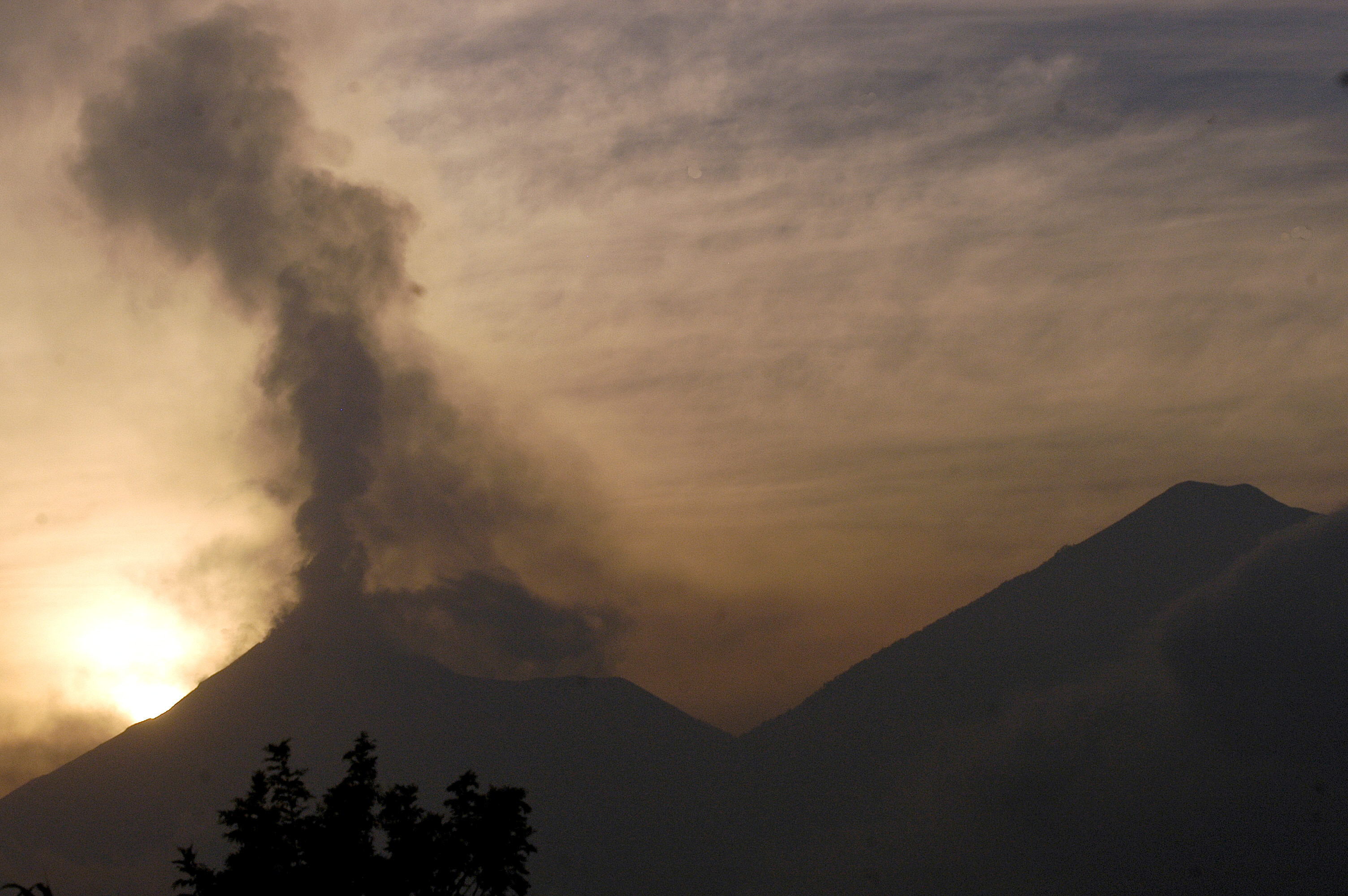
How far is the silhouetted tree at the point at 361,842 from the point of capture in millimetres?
44906

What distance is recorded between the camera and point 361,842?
162 ft

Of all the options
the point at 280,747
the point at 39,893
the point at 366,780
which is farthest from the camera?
the point at 366,780

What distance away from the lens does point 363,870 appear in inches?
1861

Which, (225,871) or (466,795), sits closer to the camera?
(225,871)

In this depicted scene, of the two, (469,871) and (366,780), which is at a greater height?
(366,780)

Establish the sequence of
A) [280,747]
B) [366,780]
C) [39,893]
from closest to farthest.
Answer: [39,893] < [280,747] < [366,780]

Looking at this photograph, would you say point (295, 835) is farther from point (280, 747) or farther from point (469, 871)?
point (469, 871)

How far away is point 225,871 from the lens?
46000 mm

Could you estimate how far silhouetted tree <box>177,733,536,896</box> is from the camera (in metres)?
44.9

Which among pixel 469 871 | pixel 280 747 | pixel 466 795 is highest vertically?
pixel 280 747

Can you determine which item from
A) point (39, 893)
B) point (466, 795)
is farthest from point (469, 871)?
point (39, 893)

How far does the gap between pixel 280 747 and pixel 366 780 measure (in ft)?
17.5

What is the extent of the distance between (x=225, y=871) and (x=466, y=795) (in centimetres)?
1024

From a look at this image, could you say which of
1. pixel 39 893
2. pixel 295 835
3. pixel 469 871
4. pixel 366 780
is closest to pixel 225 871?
pixel 295 835
